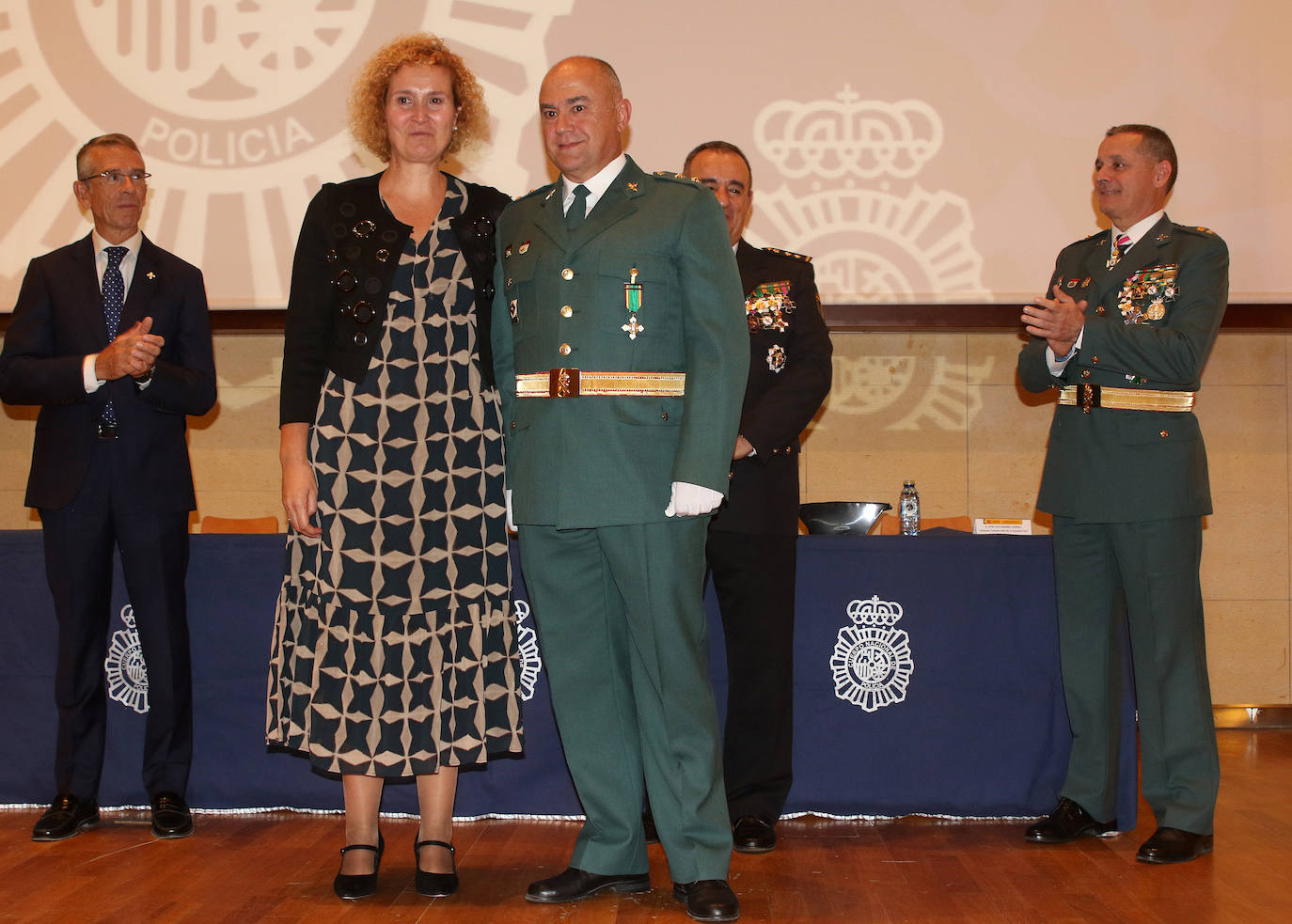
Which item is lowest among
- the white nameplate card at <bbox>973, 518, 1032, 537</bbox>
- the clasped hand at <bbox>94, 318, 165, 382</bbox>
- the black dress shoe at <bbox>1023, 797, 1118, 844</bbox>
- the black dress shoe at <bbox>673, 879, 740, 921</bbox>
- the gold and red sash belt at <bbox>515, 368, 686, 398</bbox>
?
the black dress shoe at <bbox>1023, 797, 1118, 844</bbox>

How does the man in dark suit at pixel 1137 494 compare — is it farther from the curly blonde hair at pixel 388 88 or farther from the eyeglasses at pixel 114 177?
the eyeglasses at pixel 114 177

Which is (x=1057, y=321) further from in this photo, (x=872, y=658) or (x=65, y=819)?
(x=65, y=819)

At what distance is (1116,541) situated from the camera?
296 centimetres

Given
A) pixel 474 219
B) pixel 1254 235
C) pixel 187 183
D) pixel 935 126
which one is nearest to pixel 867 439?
pixel 935 126

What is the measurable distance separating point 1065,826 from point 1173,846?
0.27m

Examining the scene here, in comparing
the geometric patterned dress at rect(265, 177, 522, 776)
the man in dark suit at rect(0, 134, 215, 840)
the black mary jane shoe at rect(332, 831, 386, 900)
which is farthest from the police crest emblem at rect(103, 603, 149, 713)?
the black mary jane shoe at rect(332, 831, 386, 900)

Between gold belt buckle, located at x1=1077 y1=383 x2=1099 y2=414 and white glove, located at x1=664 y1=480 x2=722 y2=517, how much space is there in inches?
49.1

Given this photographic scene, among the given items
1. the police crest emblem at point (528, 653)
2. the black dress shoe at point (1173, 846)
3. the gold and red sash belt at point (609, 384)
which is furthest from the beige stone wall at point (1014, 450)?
the gold and red sash belt at point (609, 384)

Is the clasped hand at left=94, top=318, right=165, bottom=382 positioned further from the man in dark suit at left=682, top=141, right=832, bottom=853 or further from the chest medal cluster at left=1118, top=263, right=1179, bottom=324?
the chest medal cluster at left=1118, top=263, right=1179, bottom=324

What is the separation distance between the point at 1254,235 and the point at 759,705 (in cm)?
288

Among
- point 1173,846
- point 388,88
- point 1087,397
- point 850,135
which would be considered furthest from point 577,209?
point 850,135

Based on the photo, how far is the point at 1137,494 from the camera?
2.90 m

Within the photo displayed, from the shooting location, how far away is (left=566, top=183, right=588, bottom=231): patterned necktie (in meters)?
2.45

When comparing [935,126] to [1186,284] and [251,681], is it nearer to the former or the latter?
[1186,284]
